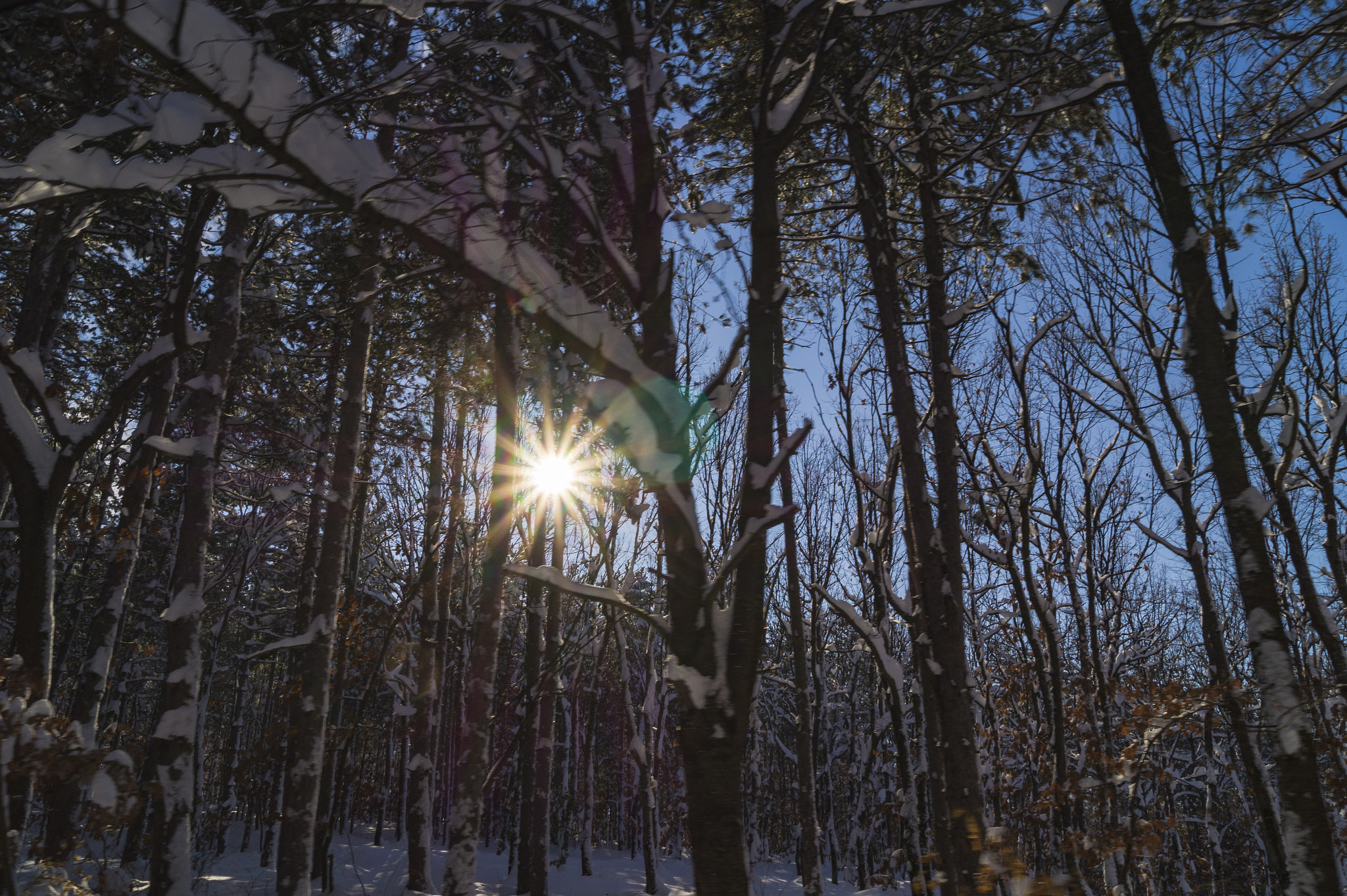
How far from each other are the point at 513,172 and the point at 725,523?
6.87 meters

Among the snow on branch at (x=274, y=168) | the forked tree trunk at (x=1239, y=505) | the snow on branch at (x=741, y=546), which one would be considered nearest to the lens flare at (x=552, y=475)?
the snow on branch at (x=274, y=168)

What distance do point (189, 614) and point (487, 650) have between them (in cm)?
256

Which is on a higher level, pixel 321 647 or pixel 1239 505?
pixel 1239 505

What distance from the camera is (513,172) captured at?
7.24m

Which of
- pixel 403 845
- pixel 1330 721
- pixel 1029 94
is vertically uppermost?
pixel 1029 94

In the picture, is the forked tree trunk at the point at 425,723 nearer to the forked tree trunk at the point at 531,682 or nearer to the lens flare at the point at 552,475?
the forked tree trunk at the point at 531,682

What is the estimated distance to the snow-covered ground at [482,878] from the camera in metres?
10.6

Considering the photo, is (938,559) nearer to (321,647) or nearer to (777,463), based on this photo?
(777,463)

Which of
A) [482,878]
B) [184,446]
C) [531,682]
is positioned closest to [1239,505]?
[184,446]

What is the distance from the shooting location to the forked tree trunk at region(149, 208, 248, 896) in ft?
17.4

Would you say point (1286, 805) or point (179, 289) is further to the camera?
point (179, 289)

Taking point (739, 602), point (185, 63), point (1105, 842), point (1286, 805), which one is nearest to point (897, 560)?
point (1105, 842)

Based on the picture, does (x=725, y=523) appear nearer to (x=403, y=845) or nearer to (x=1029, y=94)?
(x=1029, y=94)

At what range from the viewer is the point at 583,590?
116 inches
